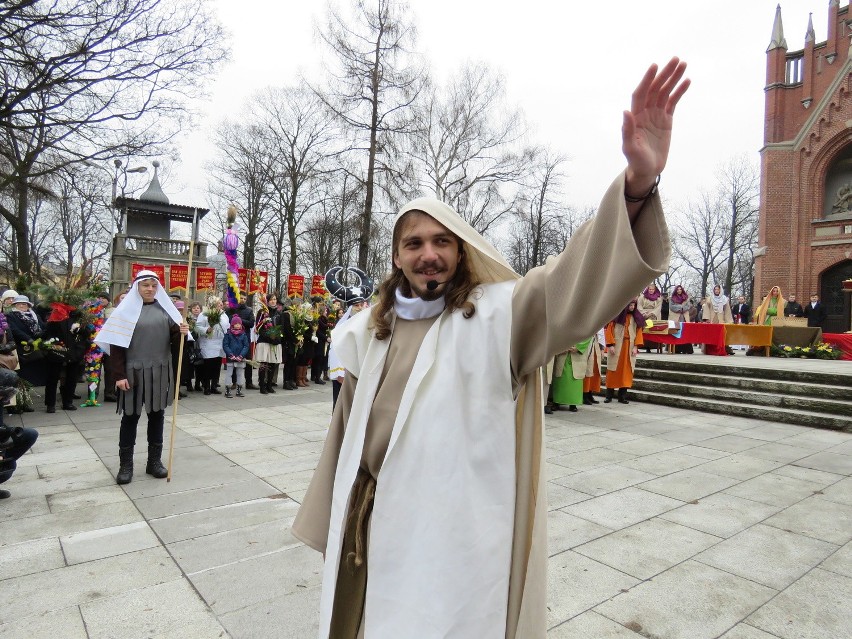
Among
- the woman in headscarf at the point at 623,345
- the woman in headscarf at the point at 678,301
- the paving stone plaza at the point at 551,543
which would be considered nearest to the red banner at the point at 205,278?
the paving stone plaza at the point at 551,543

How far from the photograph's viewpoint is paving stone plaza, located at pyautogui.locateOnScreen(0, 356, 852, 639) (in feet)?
9.28

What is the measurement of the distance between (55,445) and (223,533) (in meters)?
4.08

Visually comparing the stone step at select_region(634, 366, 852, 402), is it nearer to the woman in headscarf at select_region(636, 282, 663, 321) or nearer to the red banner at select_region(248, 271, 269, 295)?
the woman in headscarf at select_region(636, 282, 663, 321)

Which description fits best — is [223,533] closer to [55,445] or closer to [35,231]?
[55,445]

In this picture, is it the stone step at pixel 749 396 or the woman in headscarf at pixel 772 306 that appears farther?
the woman in headscarf at pixel 772 306

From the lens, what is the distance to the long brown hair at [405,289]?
174 centimetres

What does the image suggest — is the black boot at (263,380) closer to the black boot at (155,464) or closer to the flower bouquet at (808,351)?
the black boot at (155,464)

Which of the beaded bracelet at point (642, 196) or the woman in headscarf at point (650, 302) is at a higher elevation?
the woman in headscarf at point (650, 302)

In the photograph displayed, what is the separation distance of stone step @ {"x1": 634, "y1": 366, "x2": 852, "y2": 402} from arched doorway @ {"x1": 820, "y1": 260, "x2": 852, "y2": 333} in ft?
52.4

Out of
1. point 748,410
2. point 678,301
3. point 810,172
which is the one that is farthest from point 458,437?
point 810,172

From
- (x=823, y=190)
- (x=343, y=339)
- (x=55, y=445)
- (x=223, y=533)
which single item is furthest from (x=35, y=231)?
(x=823, y=190)

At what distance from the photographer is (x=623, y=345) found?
1021 cm

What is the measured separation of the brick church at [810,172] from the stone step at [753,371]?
1601 centimetres

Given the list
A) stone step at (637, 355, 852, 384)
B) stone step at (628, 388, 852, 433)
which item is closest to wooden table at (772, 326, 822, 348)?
stone step at (637, 355, 852, 384)
